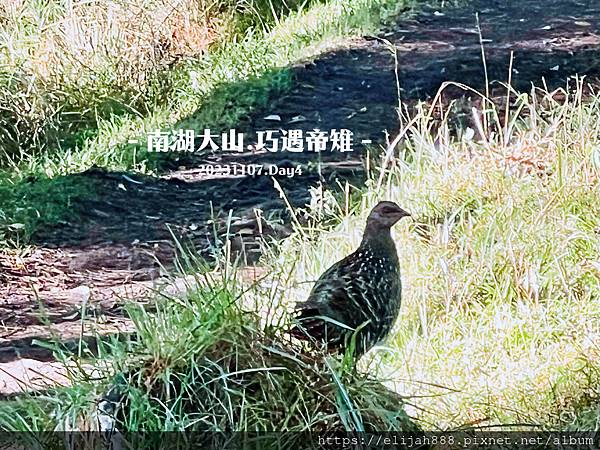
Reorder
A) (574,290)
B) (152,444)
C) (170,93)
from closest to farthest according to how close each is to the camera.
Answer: (152,444) < (574,290) < (170,93)

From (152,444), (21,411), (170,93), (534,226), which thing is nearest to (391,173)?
(534,226)

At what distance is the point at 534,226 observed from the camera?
358 cm

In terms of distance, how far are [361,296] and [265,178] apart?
1.71ft

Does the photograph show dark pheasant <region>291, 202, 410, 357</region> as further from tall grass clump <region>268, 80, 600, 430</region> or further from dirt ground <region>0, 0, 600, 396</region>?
dirt ground <region>0, 0, 600, 396</region>

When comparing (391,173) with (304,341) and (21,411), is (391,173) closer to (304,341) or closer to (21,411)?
(304,341)

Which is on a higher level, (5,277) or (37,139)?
(37,139)

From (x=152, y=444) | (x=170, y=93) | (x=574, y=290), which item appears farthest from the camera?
(x=170, y=93)

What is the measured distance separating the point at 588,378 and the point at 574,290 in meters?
0.29

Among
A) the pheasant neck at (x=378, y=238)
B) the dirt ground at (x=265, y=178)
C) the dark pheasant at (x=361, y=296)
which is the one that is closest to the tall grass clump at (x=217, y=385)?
the dark pheasant at (x=361, y=296)

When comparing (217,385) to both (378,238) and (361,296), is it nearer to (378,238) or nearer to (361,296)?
(361,296)

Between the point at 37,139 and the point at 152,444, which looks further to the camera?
the point at 37,139

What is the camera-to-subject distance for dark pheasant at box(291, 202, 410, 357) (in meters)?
3.43

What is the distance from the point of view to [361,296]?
11.3 feet

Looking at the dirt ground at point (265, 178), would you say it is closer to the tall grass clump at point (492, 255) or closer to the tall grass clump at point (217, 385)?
the tall grass clump at point (492, 255)
